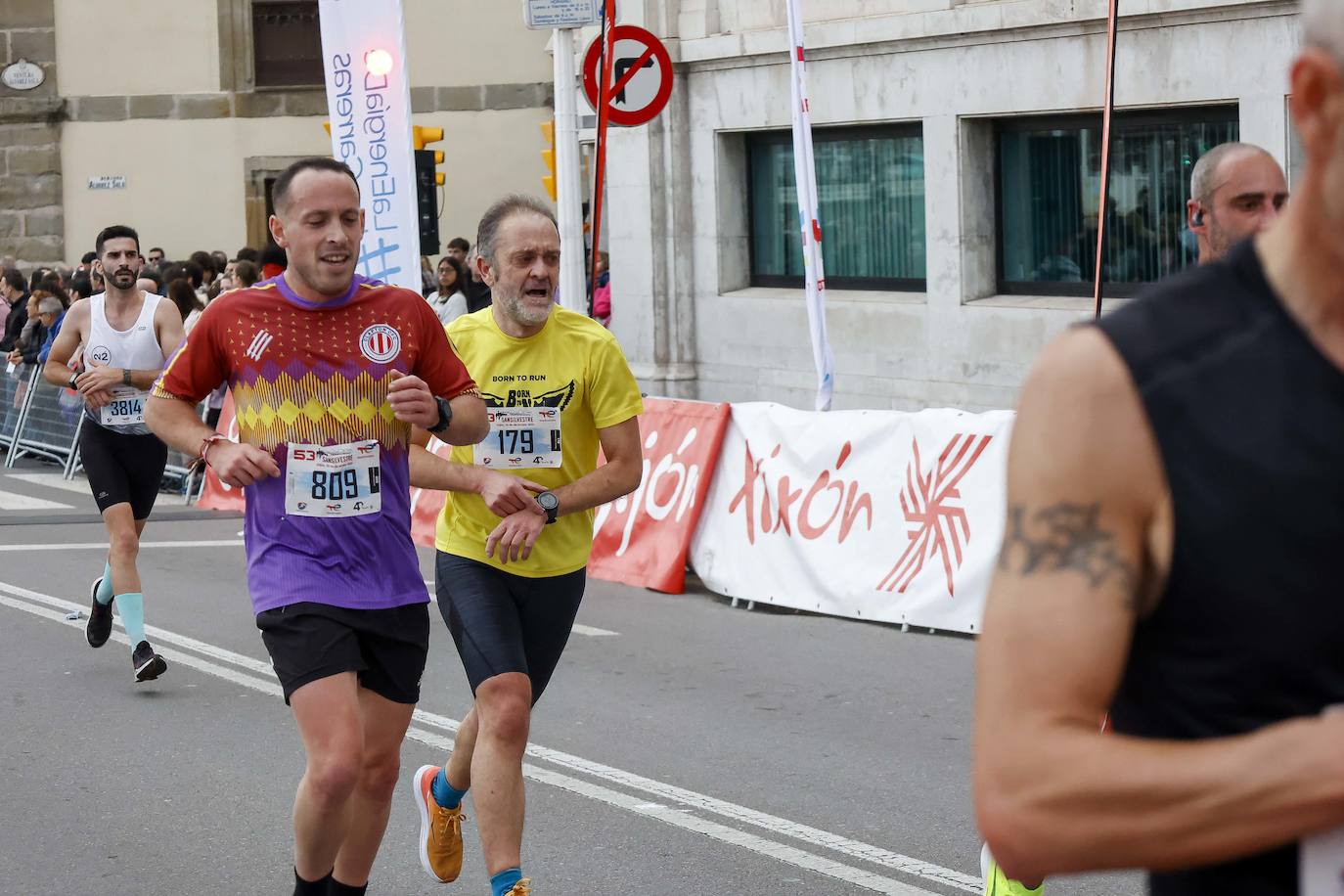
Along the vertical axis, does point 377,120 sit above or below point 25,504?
above

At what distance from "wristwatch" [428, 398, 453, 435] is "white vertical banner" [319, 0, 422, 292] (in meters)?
Answer: 8.58

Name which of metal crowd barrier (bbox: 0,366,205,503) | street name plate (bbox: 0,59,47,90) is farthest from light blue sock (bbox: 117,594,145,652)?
street name plate (bbox: 0,59,47,90)

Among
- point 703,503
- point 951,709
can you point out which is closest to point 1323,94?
point 951,709

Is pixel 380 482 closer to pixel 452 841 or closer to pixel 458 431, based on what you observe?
pixel 458 431

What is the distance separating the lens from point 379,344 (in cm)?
488

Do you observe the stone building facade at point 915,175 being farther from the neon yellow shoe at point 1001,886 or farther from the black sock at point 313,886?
the black sock at point 313,886

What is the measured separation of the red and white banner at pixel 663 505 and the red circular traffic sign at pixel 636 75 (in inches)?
96.7

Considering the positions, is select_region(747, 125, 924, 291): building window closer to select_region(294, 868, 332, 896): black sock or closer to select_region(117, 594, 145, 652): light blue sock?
select_region(117, 594, 145, 652): light blue sock

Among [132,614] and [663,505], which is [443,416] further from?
[663,505]

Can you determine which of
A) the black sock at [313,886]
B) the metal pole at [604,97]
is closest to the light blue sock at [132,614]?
the black sock at [313,886]

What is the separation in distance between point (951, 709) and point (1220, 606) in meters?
6.72

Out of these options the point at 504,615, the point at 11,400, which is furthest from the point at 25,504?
the point at 504,615

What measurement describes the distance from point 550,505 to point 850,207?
14.6 m

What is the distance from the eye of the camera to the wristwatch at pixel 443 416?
4930 millimetres
